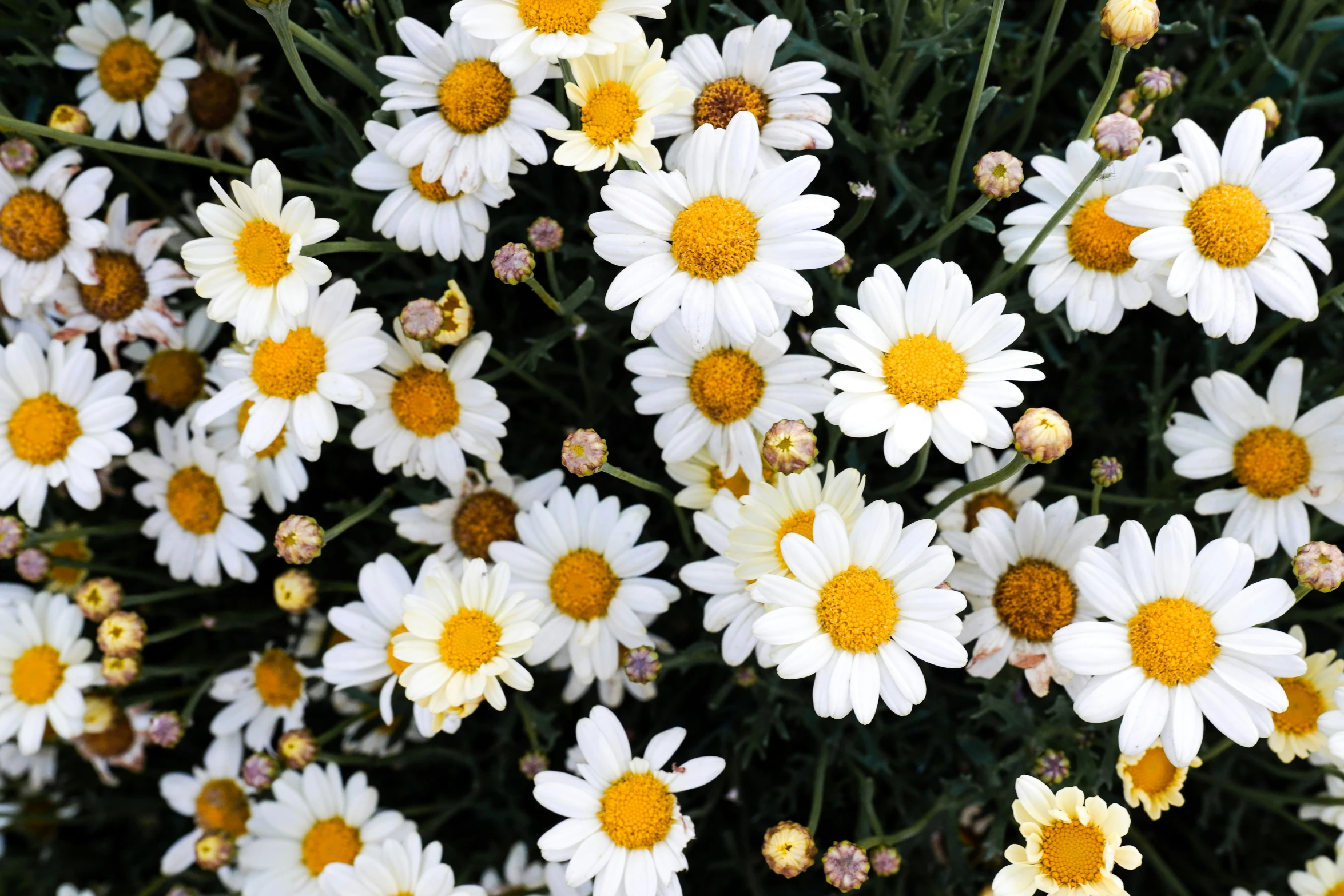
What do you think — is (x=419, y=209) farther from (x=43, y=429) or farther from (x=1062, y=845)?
(x=1062, y=845)

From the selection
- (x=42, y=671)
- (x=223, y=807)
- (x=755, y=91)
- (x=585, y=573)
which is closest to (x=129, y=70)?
(x=42, y=671)

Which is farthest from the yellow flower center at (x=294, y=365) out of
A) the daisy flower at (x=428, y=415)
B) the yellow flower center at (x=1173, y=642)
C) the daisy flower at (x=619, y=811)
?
the yellow flower center at (x=1173, y=642)

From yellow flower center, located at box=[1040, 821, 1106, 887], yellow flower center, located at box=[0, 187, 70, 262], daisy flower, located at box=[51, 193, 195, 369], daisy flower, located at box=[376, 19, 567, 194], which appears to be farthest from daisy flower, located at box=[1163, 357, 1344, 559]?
yellow flower center, located at box=[0, 187, 70, 262]

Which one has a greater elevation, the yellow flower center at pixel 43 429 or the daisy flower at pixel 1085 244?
the daisy flower at pixel 1085 244

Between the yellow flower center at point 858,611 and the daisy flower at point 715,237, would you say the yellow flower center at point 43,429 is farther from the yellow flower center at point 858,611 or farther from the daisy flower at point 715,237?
the yellow flower center at point 858,611

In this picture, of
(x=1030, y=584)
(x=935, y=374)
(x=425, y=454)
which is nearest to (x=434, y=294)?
(x=425, y=454)

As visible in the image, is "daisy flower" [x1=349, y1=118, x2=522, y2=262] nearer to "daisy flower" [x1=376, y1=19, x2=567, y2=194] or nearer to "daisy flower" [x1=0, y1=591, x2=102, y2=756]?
"daisy flower" [x1=376, y1=19, x2=567, y2=194]

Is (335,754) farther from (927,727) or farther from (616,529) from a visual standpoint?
(927,727)
